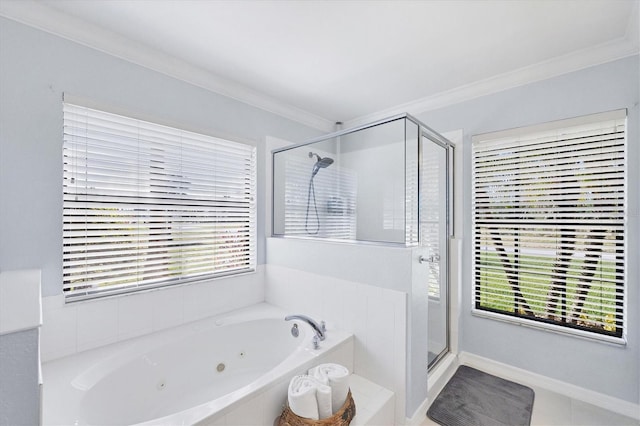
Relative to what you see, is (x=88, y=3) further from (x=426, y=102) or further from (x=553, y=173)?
(x=553, y=173)

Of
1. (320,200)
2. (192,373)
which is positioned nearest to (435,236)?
(320,200)

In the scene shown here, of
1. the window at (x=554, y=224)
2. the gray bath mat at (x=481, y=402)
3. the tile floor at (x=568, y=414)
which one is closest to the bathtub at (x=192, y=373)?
the gray bath mat at (x=481, y=402)

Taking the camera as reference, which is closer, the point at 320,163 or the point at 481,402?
the point at 481,402

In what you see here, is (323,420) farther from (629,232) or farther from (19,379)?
(629,232)

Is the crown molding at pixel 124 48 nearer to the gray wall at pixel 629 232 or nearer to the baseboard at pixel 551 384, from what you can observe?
the gray wall at pixel 629 232

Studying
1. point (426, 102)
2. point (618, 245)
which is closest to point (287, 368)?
point (618, 245)

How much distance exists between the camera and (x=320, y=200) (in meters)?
2.46

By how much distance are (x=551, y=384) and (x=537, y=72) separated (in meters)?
2.34

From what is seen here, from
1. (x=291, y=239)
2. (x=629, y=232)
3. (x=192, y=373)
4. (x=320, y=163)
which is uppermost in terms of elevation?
(x=320, y=163)

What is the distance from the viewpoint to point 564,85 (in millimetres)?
2115

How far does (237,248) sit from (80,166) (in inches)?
48.9

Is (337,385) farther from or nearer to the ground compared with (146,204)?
nearer to the ground

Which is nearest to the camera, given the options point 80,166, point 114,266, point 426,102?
point 80,166

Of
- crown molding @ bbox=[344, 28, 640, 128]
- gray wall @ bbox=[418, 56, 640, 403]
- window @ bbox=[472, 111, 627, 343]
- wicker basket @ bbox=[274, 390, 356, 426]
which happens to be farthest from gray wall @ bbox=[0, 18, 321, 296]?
window @ bbox=[472, 111, 627, 343]
